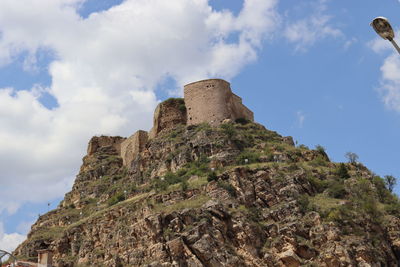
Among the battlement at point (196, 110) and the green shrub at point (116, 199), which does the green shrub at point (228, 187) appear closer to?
the green shrub at point (116, 199)

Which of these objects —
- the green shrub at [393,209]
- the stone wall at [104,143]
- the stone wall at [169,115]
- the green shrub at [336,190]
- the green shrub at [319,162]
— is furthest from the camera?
the stone wall at [104,143]

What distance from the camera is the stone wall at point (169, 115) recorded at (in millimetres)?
59594

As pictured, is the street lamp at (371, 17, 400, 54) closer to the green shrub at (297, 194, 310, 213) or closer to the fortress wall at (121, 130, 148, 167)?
the green shrub at (297, 194, 310, 213)

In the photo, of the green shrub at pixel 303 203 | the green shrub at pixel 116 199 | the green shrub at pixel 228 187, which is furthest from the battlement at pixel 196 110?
the green shrub at pixel 303 203

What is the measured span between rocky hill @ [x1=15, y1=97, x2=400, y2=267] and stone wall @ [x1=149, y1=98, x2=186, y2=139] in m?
1.51

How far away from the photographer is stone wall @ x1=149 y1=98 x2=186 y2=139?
5959cm

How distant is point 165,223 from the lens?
131 ft

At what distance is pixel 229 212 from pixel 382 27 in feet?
96.5

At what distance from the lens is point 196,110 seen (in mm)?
58281

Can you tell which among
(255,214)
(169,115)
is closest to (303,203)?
(255,214)

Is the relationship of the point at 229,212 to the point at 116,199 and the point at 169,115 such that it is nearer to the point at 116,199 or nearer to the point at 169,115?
the point at 116,199

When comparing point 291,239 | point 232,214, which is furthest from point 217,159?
point 291,239

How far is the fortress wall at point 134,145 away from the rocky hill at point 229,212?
334 cm

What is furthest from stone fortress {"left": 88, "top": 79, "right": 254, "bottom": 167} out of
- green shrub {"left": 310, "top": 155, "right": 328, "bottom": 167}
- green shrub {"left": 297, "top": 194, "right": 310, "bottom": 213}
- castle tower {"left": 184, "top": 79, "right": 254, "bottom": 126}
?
green shrub {"left": 297, "top": 194, "right": 310, "bottom": 213}
